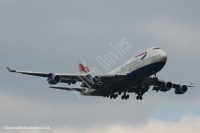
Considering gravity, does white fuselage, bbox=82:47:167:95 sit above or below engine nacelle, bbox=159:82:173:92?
above

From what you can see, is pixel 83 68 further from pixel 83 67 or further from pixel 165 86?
pixel 165 86

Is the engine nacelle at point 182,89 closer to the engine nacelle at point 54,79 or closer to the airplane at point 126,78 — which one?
the airplane at point 126,78

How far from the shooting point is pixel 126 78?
284ft

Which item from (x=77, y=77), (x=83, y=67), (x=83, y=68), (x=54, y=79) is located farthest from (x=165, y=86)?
(x=54, y=79)

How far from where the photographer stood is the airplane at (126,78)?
84.0m

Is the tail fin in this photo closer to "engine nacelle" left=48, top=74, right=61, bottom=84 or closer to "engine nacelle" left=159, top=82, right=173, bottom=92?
"engine nacelle" left=159, top=82, right=173, bottom=92

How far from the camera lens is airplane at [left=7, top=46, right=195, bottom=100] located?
8400 centimetres

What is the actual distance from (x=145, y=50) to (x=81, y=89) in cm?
1627

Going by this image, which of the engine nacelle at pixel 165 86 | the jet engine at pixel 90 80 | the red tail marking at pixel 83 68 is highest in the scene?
the red tail marking at pixel 83 68

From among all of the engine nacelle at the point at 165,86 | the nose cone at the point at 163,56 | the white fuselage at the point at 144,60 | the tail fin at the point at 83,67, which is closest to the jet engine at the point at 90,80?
the white fuselage at the point at 144,60

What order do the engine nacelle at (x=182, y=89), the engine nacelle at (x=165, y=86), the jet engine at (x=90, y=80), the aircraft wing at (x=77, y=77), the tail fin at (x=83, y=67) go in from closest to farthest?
the aircraft wing at (x=77, y=77) < the jet engine at (x=90, y=80) < the engine nacelle at (x=165, y=86) < the engine nacelle at (x=182, y=89) < the tail fin at (x=83, y=67)

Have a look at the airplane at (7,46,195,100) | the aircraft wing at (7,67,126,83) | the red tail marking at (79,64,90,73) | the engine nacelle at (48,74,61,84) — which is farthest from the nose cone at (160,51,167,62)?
the red tail marking at (79,64,90,73)

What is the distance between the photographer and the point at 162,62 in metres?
83.4

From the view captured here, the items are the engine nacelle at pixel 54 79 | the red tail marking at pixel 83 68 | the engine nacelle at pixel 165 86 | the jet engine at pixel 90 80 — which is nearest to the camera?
the engine nacelle at pixel 54 79
